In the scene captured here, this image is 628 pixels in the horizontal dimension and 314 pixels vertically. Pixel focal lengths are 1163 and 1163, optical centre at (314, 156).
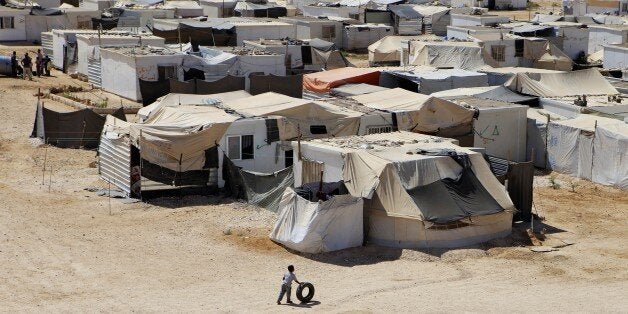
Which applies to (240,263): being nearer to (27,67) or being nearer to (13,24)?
(27,67)

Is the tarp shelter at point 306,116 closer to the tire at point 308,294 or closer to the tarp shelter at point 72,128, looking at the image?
the tarp shelter at point 72,128

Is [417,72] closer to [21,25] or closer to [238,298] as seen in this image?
[238,298]

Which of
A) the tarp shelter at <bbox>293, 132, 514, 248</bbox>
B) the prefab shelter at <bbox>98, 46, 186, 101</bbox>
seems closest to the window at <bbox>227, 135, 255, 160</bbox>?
the tarp shelter at <bbox>293, 132, 514, 248</bbox>

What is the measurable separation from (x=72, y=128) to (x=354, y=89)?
348 inches

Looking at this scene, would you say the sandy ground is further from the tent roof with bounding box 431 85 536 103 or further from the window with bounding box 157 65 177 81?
the window with bounding box 157 65 177 81

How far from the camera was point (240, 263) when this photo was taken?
77.0 ft

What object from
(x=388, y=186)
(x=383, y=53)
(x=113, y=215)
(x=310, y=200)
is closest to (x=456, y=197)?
(x=388, y=186)

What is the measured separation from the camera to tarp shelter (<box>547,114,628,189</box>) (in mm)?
30688

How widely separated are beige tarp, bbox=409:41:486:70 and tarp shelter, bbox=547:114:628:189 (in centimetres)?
1344

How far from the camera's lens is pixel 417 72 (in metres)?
40.0

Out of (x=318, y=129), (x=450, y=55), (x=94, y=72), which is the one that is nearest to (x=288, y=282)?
(x=318, y=129)

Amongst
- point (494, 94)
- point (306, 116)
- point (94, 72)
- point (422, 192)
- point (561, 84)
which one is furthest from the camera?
point (94, 72)

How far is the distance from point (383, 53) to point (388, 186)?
95.4 feet

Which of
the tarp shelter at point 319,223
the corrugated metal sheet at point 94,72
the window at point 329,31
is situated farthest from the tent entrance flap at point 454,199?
the window at point 329,31
